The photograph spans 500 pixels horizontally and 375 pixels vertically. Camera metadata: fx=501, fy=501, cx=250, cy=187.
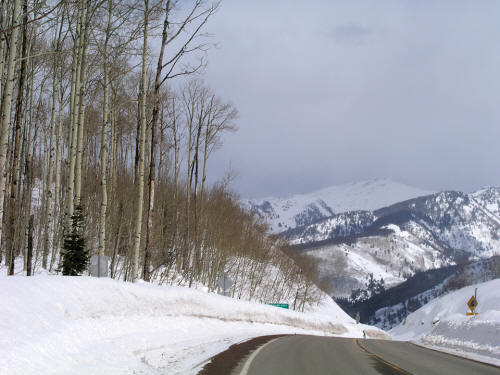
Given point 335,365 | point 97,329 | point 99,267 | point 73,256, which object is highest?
point 73,256

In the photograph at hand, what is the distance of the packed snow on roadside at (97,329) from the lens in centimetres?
836

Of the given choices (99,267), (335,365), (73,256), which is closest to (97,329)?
(99,267)

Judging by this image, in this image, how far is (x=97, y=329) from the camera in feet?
36.4

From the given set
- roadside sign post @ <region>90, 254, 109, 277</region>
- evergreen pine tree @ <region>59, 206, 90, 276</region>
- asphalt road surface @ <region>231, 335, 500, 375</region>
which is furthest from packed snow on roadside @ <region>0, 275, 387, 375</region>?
evergreen pine tree @ <region>59, 206, 90, 276</region>

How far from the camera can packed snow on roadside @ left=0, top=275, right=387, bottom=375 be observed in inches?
329

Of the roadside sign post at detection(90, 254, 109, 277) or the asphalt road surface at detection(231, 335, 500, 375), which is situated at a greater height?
the roadside sign post at detection(90, 254, 109, 277)

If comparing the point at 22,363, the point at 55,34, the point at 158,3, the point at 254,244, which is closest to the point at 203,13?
the point at 158,3

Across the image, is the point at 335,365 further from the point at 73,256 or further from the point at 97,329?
the point at 73,256

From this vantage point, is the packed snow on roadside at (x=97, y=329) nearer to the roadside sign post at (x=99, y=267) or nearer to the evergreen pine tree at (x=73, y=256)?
the roadside sign post at (x=99, y=267)

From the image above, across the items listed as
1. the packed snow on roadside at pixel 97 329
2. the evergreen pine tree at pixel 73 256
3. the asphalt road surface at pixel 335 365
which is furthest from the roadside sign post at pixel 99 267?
the asphalt road surface at pixel 335 365

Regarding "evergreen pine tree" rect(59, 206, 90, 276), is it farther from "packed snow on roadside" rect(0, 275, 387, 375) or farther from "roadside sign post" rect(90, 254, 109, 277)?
"packed snow on roadside" rect(0, 275, 387, 375)

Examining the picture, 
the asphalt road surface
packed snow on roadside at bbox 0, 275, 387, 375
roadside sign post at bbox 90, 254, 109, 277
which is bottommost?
the asphalt road surface

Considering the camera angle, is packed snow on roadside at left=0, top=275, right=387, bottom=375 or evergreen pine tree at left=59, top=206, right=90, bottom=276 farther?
evergreen pine tree at left=59, top=206, right=90, bottom=276

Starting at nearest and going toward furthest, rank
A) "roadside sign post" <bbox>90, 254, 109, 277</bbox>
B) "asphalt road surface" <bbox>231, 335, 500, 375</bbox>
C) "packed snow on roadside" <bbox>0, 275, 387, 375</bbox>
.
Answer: "packed snow on roadside" <bbox>0, 275, 387, 375</bbox> < "asphalt road surface" <bbox>231, 335, 500, 375</bbox> < "roadside sign post" <bbox>90, 254, 109, 277</bbox>
